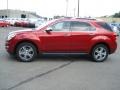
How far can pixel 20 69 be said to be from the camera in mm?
10055

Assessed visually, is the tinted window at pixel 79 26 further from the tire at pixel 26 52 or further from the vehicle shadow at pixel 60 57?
the tire at pixel 26 52

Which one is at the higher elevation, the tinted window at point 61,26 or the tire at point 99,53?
the tinted window at point 61,26

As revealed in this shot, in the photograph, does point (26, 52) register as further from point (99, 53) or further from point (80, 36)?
point (99, 53)

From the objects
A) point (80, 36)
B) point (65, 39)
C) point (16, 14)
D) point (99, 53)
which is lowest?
point (99, 53)

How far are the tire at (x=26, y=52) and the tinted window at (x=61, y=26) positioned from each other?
1.06 meters

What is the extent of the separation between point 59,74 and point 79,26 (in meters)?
3.34

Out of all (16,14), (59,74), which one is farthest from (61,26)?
(16,14)

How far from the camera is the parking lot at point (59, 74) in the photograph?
7984 millimetres

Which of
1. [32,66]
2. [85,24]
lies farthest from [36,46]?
[85,24]

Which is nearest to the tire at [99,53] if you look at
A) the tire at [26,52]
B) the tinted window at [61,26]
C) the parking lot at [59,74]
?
the parking lot at [59,74]

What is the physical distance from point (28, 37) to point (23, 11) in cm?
10332

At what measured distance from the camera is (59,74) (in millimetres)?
9477

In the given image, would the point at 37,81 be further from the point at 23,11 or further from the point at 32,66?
the point at 23,11

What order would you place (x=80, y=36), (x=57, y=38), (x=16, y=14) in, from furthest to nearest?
(x=16, y=14)
(x=80, y=36)
(x=57, y=38)
